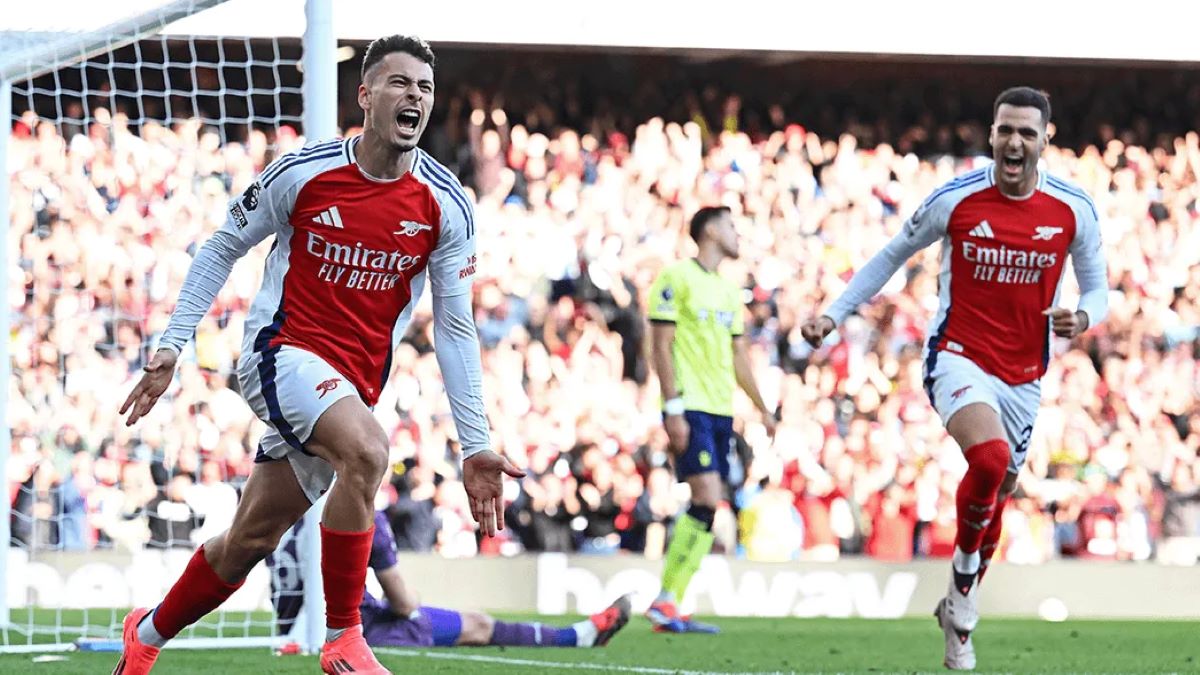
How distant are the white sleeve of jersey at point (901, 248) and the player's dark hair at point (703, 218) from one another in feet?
9.48

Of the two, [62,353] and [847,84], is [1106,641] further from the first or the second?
[847,84]

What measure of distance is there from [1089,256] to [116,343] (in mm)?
8440

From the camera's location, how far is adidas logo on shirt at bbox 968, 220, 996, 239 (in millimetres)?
6766

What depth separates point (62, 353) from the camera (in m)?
12.8

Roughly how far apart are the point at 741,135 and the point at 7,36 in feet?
29.3

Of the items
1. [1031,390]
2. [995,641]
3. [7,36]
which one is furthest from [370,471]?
[995,641]

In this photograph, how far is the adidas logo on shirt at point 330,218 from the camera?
471 cm

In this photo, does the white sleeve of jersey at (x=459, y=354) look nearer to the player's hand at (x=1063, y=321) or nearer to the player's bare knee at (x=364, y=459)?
the player's bare knee at (x=364, y=459)

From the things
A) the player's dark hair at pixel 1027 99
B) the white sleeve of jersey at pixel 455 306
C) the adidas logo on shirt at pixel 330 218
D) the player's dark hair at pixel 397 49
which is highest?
the player's dark hair at pixel 1027 99

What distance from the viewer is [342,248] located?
15.5 feet

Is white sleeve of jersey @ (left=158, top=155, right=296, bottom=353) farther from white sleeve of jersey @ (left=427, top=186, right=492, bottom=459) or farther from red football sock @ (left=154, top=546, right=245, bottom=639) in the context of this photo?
red football sock @ (left=154, top=546, right=245, bottom=639)

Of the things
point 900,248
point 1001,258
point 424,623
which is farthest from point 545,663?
point 1001,258

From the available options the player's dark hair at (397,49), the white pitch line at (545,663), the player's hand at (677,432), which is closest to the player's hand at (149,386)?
the player's dark hair at (397,49)

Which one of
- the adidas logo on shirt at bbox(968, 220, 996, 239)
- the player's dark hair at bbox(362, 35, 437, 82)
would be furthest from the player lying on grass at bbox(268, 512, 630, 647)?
the player's dark hair at bbox(362, 35, 437, 82)
